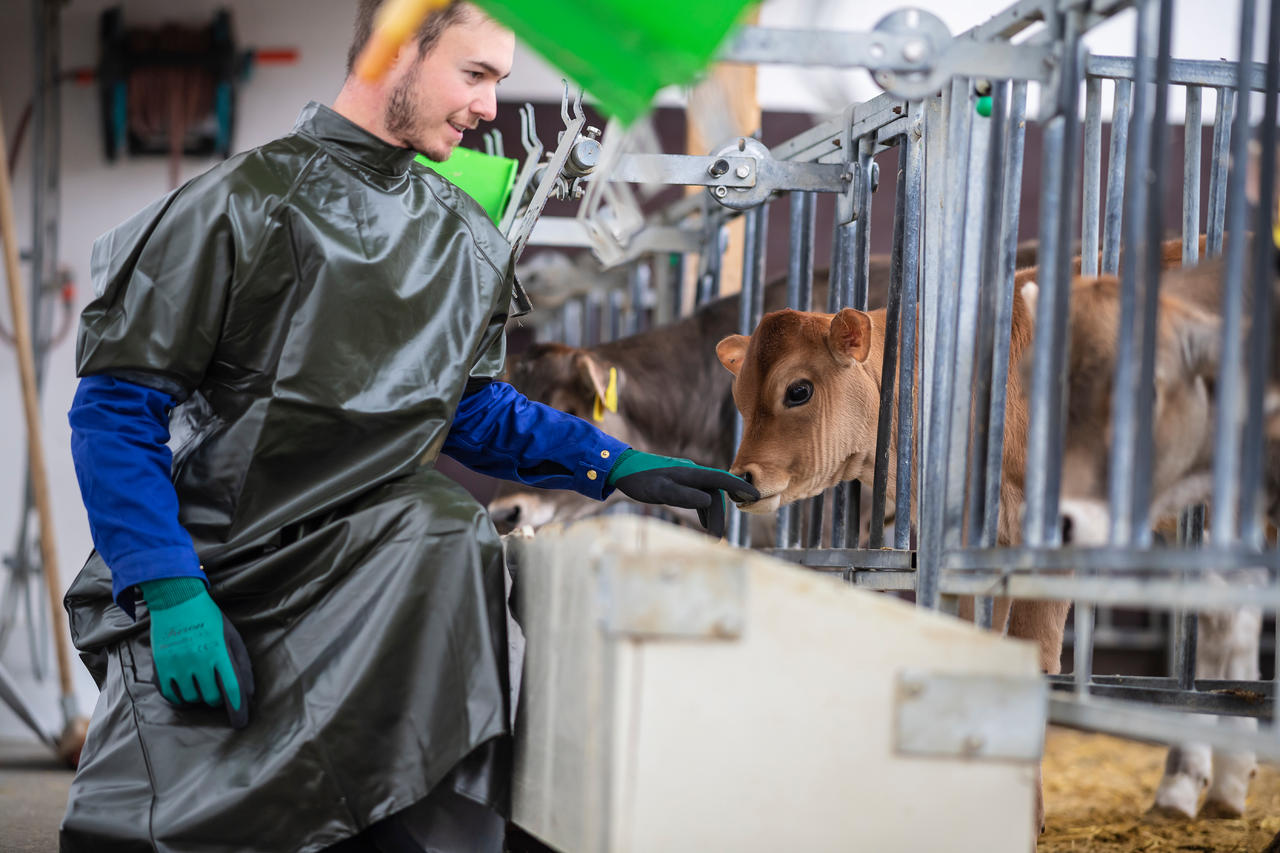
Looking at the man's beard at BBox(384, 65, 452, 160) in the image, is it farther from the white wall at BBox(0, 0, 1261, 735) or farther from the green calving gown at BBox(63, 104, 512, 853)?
the white wall at BBox(0, 0, 1261, 735)

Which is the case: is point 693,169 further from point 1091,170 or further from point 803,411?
point 1091,170

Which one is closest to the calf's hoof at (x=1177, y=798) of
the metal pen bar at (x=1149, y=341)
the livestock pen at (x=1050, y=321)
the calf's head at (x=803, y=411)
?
the livestock pen at (x=1050, y=321)

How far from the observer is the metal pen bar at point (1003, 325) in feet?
6.66

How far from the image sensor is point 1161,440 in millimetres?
1764

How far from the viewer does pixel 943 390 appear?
2191 mm

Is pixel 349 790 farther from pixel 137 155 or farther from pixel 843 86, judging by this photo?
pixel 137 155

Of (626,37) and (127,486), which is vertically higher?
(626,37)

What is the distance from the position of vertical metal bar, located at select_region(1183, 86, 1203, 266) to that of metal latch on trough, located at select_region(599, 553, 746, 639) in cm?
181

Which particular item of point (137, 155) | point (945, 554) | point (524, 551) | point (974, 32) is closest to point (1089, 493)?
point (945, 554)

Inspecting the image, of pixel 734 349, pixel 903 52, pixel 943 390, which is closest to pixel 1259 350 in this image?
pixel 903 52

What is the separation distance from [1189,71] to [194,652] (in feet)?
7.62

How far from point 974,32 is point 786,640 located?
1396 mm

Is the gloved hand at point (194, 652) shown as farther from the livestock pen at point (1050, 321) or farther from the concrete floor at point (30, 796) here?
the concrete floor at point (30, 796)

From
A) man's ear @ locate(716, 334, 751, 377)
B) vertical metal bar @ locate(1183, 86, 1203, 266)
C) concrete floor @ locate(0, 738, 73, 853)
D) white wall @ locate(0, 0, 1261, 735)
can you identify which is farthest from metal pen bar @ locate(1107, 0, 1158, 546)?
white wall @ locate(0, 0, 1261, 735)
